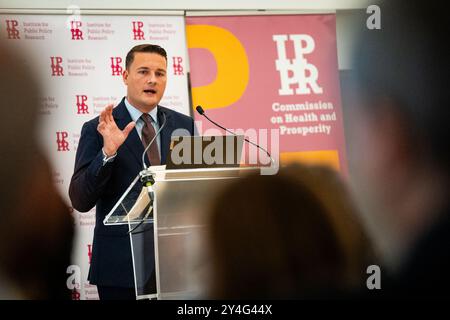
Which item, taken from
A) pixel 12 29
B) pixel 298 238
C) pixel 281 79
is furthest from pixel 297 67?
pixel 12 29

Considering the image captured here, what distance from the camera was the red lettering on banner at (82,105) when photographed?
3758 mm

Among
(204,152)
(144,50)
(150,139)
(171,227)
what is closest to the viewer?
(171,227)

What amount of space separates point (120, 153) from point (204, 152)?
2.34 ft

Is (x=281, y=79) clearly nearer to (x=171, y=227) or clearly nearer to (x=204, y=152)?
(x=204, y=152)

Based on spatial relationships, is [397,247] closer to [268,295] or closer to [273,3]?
[268,295]

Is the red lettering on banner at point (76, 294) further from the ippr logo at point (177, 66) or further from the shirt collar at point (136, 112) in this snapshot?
the ippr logo at point (177, 66)

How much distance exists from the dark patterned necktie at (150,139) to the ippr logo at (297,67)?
32.6 inches

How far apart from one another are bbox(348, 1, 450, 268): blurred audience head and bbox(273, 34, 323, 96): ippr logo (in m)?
0.28

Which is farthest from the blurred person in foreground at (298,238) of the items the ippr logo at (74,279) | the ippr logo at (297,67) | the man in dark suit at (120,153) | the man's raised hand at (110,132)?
the ippr logo at (74,279)

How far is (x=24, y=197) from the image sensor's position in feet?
12.2

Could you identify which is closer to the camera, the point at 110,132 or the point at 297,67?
the point at 110,132

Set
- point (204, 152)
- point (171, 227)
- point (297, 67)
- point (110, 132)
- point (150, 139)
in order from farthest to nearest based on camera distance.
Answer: point (297, 67) < point (150, 139) < point (110, 132) < point (204, 152) < point (171, 227)

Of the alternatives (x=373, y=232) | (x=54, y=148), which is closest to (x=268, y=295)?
(x=373, y=232)

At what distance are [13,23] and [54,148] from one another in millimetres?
759
